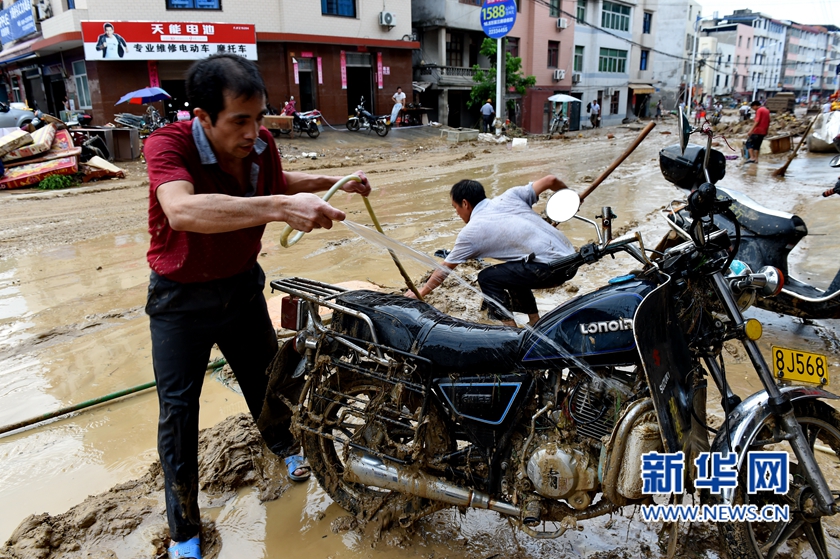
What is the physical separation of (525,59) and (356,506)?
114 ft

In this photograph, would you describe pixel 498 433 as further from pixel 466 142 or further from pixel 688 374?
pixel 466 142

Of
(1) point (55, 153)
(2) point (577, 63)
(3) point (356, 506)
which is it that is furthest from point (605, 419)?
(2) point (577, 63)

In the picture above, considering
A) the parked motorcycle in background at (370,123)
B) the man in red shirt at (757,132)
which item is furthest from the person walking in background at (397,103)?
the man in red shirt at (757,132)

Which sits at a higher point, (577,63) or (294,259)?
(577,63)

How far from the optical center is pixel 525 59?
3341 cm

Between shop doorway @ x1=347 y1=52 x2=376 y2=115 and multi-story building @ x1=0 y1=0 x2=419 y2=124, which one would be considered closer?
multi-story building @ x1=0 y1=0 x2=419 y2=124

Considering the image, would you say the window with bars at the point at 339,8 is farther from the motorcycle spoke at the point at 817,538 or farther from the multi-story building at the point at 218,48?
the motorcycle spoke at the point at 817,538

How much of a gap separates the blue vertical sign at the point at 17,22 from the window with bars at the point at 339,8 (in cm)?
1108

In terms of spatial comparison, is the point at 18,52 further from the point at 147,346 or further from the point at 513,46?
the point at 147,346

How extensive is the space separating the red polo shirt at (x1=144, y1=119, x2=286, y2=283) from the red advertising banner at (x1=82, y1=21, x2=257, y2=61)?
17.5 meters

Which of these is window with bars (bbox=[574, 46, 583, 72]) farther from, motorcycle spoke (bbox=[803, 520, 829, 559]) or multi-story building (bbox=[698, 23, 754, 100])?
motorcycle spoke (bbox=[803, 520, 829, 559])

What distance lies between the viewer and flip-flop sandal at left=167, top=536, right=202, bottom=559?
2377 millimetres

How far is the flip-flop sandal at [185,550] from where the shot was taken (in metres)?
2.38

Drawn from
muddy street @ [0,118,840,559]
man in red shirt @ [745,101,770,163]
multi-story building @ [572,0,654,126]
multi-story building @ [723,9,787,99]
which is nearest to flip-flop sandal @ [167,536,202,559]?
muddy street @ [0,118,840,559]
